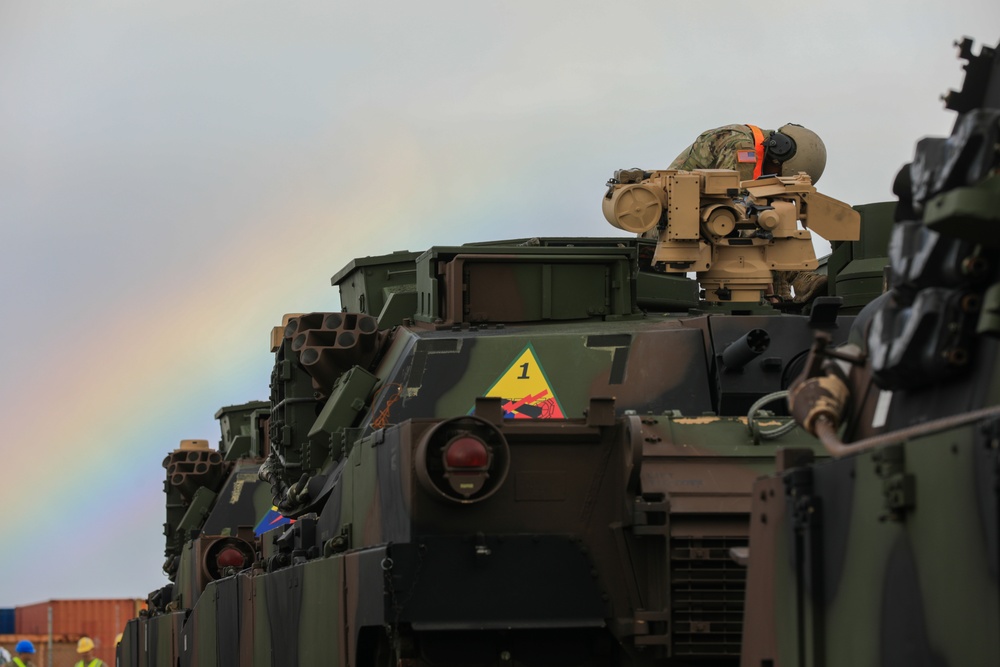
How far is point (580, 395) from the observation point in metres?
10.3

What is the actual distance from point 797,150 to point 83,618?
96.7 feet

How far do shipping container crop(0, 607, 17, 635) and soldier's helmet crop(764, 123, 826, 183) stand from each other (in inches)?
1209

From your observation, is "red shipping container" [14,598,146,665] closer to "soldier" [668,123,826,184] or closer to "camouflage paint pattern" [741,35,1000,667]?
"soldier" [668,123,826,184]

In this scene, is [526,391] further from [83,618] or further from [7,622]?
[7,622]

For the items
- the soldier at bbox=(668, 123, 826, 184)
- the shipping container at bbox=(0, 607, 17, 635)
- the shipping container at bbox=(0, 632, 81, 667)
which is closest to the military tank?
the soldier at bbox=(668, 123, 826, 184)

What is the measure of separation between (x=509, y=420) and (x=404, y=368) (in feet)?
8.82

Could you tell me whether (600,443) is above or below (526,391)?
below

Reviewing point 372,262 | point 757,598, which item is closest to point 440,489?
point 757,598

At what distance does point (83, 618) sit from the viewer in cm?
4050

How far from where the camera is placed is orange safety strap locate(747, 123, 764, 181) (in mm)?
14516

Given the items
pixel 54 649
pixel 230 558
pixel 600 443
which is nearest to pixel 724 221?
pixel 230 558

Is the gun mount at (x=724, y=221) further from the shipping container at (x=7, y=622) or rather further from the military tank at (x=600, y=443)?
the shipping container at (x=7, y=622)

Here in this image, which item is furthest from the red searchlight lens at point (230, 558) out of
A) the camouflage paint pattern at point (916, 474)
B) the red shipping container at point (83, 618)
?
the red shipping container at point (83, 618)

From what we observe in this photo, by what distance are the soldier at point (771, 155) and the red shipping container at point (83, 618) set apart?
2838 cm
